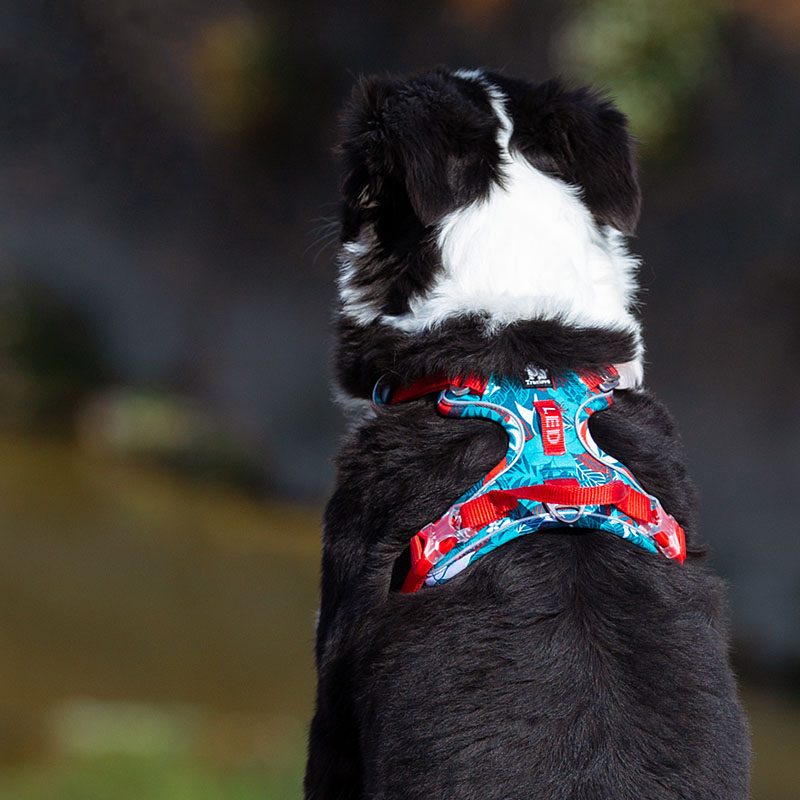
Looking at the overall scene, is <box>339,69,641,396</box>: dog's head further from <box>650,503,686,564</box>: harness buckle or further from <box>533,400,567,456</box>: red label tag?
<box>650,503,686,564</box>: harness buckle

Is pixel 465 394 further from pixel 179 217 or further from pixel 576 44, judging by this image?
pixel 179 217

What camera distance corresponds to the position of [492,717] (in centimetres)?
203

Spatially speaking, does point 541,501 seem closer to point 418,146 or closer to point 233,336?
point 418,146

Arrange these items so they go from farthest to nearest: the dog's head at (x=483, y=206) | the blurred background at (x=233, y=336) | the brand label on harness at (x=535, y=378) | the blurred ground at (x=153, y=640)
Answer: the blurred background at (x=233, y=336)
the blurred ground at (x=153, y=640)
the dog's head at (x=483, y=206)
the brand label on harness at (x=535, y=378)

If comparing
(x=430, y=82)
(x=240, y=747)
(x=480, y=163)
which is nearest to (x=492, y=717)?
(x=480, y=163)

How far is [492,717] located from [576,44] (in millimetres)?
7009

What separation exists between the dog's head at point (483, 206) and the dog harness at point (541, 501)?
0.84 feet

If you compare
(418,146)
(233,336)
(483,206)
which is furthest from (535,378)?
(233,336)

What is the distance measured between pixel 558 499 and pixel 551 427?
159 mm

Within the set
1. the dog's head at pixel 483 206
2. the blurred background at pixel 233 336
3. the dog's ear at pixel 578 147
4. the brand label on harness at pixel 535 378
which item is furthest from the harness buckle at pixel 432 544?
the blurred background at pixel 233 336

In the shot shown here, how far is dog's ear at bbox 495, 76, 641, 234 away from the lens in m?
2.60

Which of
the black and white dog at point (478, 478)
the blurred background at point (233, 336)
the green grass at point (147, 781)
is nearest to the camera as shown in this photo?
the black and white dog at point (478, 478)

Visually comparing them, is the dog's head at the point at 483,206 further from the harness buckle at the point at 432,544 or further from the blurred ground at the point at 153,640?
the blurred ground at the point at 153,640

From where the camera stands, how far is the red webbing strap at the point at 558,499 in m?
2.16
